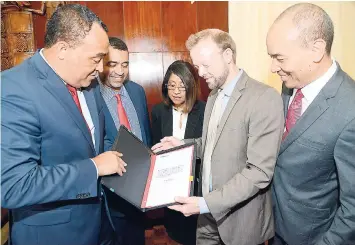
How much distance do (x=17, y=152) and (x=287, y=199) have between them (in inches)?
49.8

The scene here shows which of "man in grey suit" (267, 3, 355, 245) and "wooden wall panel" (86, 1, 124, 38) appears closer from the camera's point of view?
"man in grey suit" (267, 3, 355, 245)

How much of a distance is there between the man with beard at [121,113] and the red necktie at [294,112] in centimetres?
124

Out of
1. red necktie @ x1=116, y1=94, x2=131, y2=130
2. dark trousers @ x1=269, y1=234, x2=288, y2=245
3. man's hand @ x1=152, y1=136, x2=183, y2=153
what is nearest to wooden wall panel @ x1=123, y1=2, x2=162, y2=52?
red necktie @ x1=116, y1=94, x2=131, y2=130

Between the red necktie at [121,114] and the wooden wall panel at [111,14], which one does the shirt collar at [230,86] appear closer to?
the red necktie at [121,114]

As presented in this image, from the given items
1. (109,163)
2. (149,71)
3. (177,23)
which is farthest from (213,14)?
(109,163)

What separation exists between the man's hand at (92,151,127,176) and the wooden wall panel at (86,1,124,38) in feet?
7.44

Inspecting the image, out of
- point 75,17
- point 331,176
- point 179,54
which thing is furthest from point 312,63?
point 179,54

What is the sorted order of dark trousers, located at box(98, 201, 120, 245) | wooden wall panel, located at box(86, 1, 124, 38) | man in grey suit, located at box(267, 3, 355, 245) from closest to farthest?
man in grey suit, located at box(267, 3, 355, 245) < dark trousers, located at box(98, 201, 120, 245) < wooden wall panel, located at box(86, 1, 124, 38)

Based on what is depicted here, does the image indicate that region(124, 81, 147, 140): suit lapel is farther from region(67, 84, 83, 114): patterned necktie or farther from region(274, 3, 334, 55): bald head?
region(274, 3, 334, 55): bald head

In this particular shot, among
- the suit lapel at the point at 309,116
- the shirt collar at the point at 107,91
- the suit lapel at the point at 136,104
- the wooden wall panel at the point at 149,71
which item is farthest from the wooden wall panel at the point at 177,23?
the suit lapel at the point at 309,116

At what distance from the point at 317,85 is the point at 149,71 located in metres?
2.47

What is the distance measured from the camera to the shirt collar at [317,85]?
4.42 ft

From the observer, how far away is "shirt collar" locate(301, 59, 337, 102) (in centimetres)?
135

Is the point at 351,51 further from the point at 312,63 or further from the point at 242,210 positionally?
the point at 242,210
